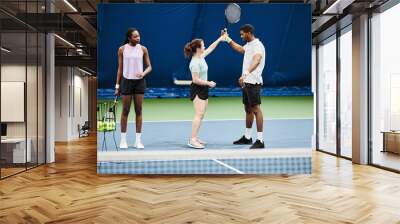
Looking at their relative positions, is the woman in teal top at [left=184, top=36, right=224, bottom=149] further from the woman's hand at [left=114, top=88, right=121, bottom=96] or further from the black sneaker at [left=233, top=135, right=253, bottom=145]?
the woman's hand at [left=114, top=88, right=121, bottom=96]

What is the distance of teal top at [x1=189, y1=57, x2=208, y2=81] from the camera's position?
291 inches

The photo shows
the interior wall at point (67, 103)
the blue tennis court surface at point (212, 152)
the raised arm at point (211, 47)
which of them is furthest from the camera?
the interior wall at point (67, 103)

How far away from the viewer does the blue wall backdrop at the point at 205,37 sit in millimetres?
7352

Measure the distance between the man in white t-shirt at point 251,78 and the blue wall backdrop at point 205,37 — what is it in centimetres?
10

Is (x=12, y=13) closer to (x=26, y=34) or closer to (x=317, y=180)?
(x=26, y=34)

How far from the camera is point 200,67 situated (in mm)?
7383

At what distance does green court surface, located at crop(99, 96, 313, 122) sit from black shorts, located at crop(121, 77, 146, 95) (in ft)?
0.69

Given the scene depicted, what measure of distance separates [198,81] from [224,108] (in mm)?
668

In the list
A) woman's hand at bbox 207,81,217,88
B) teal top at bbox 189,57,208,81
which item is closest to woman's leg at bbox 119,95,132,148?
teal top at bbox 189,57,208,81

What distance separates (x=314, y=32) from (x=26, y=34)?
22.9ft

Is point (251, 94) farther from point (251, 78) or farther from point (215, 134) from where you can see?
point (215, 134)

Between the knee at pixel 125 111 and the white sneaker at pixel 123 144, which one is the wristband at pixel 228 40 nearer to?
the knee at pixel 125 111

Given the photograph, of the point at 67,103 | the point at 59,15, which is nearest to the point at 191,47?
the point at 59,15

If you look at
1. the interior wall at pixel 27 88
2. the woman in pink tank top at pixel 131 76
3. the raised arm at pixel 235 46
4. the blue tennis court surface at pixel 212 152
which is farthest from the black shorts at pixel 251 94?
the interior wall at pixel 27 88
